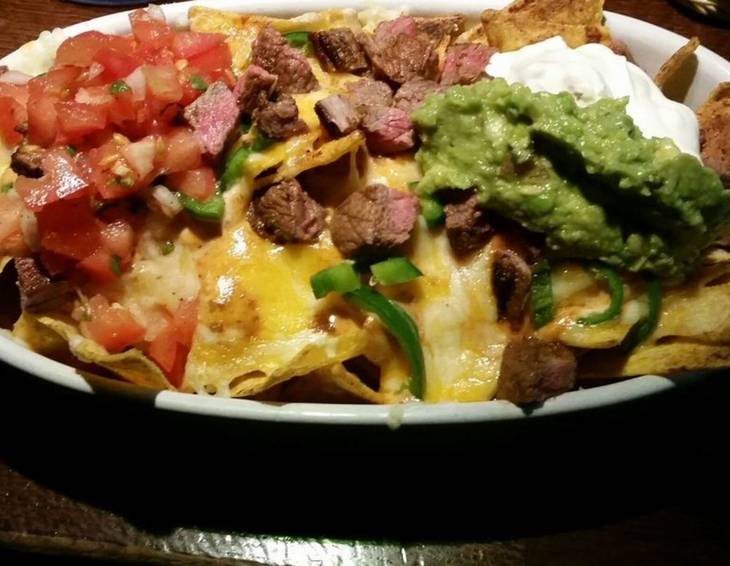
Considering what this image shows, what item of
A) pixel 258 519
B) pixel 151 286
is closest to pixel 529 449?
pixel 258 519

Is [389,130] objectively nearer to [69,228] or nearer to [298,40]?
[298,40]

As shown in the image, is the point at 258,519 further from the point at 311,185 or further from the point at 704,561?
the point at 704,561

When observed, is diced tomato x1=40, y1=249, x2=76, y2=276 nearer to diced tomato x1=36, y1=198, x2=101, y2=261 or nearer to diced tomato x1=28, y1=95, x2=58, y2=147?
diced tomato x1=36, y1=198, x2=101, y2=261

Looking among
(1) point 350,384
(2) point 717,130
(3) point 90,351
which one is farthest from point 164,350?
(2) point 717,130

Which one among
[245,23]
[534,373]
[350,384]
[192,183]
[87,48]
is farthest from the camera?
[245,23]

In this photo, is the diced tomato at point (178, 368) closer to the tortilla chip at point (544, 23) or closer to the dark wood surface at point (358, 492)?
the dark wood surface at point (358, 492)
